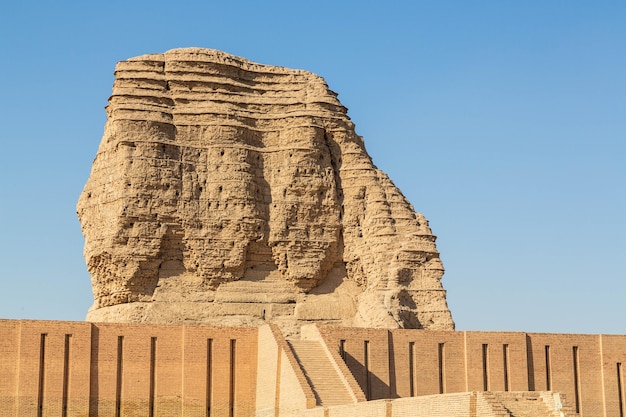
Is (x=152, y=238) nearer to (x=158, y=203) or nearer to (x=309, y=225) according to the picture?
(x=158, y=203)

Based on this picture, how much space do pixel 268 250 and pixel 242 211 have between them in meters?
1.62

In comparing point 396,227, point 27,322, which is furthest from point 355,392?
point 396,227

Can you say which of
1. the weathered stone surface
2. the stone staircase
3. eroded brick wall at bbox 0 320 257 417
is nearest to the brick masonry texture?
eroded brick wall at bbox 0 320 257 417

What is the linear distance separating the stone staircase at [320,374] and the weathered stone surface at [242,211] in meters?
6.15

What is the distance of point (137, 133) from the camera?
46688mm

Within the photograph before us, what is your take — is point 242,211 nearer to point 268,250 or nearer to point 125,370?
point 268,250

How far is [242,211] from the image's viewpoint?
46.8 m

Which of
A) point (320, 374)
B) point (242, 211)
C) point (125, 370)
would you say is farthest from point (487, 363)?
point (125, 370)

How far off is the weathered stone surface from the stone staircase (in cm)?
615

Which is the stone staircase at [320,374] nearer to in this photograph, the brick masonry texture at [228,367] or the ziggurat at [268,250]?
the ziggurat at [268,250]

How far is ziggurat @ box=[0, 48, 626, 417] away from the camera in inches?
1570

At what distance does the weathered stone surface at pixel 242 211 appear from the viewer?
4584cm

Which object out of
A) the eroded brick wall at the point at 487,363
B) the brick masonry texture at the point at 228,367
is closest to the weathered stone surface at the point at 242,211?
the eroded brick wall at the point at 487,363

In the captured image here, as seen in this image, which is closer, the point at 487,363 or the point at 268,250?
the point at 487,363
